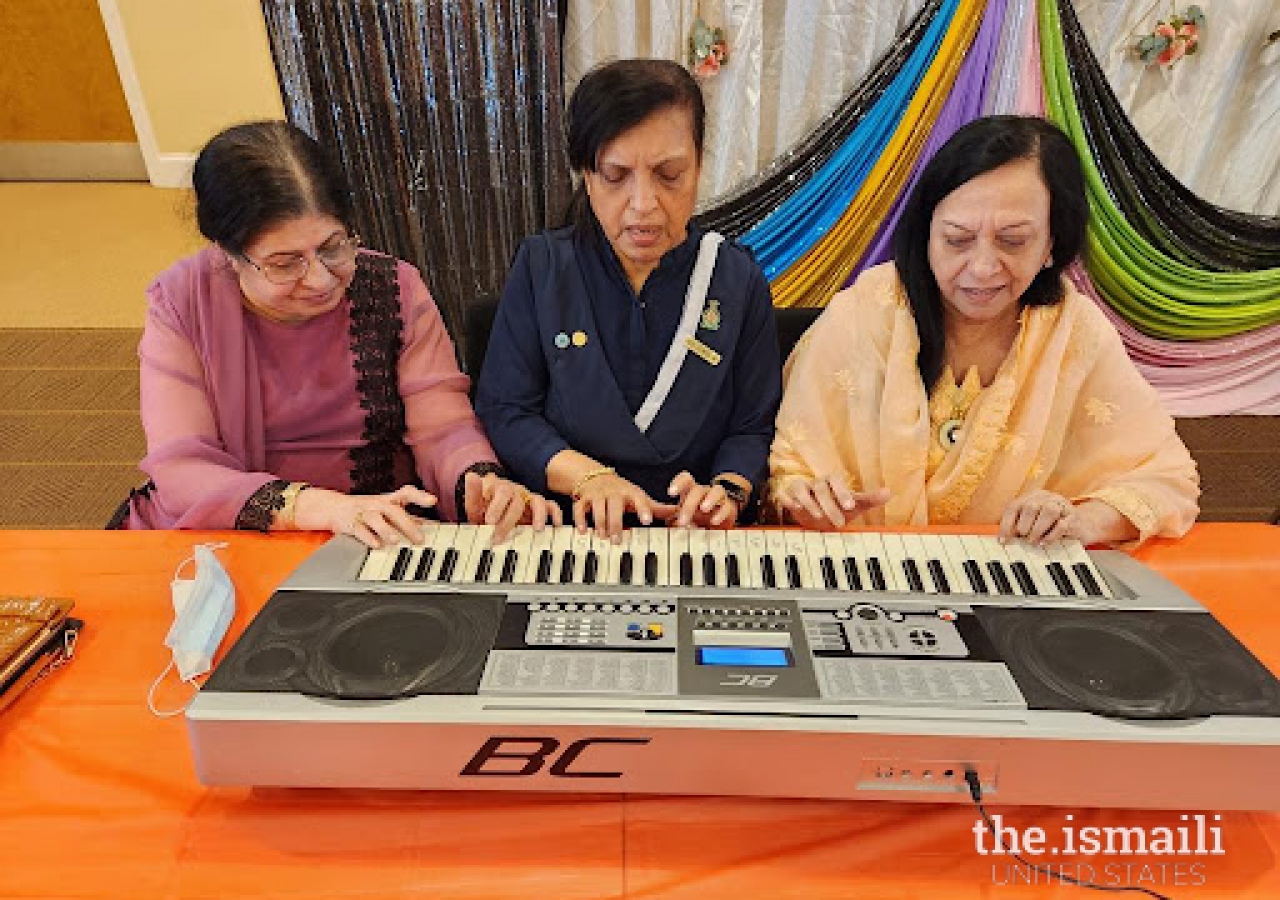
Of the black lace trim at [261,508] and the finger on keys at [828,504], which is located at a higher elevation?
the finger on keys at [828,504]

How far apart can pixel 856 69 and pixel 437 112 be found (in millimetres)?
1413

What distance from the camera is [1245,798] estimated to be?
850 millimetres

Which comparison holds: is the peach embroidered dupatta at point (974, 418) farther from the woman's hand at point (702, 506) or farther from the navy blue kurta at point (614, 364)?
the woman's hand at point (702, 506)

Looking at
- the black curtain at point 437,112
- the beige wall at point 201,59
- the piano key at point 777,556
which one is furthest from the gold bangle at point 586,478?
the beige wall at point 201,59

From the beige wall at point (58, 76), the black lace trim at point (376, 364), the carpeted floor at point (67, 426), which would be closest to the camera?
the black lace trim at point (376, 364)

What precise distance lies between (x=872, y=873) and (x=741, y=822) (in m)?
0.13

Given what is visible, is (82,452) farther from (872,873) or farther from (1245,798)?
(1245,798)

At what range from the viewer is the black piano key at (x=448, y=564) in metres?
1.10

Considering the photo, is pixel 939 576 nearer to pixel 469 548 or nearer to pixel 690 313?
pixel 469 548

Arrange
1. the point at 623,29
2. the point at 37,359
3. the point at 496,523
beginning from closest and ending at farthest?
the point at 496,523, the point at 623,29, the point at 37,359

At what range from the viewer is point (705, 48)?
2.87 metres

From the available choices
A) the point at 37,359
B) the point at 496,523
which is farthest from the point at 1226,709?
the point at 37,359

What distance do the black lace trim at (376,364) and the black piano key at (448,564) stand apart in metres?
0.67

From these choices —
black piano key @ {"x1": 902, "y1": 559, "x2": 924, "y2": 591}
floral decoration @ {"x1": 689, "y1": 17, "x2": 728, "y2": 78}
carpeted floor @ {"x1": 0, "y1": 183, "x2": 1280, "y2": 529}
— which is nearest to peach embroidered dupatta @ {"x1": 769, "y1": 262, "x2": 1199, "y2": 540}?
black piano key @ {"x1": 902, "y1": 559, "x2": 924, "y2": 591}
